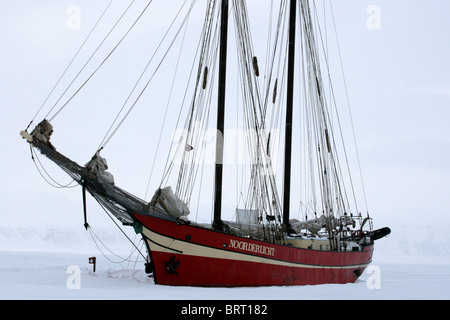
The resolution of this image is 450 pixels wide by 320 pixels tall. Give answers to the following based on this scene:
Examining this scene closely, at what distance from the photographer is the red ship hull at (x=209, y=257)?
20422mm

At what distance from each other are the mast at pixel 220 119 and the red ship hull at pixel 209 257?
1758 mm

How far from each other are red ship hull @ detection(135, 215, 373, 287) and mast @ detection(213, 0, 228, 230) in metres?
1.76

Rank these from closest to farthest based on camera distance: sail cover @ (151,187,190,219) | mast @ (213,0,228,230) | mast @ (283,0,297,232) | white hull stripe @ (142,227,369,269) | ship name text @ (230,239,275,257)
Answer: white hull stripe @ (142,227,369,269), sail cover @ (151,187,190,219), ship name text @ (230,239,275,257), mast @ (213,0,228,230), mast @ (283,0,297,232)

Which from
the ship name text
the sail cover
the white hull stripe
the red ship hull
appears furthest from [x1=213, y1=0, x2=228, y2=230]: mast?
the sail cover

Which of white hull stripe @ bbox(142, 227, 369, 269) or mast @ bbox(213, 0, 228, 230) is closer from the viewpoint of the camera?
white hull stripe @ bbox(142, 227, 369, 269)

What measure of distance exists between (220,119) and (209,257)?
5957mm

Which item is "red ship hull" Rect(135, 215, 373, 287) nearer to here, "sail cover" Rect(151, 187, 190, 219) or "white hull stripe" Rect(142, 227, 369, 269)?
"white hull stripe" Rect(142, 227, 369, 269)

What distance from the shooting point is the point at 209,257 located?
20844 millimetres

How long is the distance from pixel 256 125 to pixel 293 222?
6030 millimetres

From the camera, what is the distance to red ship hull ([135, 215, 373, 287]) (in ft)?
67.0

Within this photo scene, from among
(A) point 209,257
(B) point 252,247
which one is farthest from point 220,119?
(A) point 209,257
